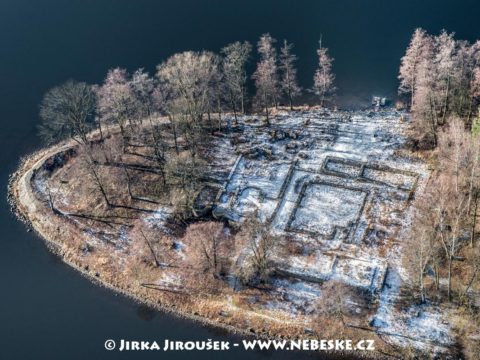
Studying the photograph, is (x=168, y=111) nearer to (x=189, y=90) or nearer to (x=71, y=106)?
(x=189, y=90)

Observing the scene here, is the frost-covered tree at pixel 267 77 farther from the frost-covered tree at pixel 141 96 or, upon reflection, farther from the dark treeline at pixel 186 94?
the frost-covered tree at pixel 141 96

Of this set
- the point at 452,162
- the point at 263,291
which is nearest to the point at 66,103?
the point at 263,291

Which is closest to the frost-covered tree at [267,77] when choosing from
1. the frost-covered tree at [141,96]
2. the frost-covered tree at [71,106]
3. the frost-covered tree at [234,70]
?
the frost-covered tree at [234,70]

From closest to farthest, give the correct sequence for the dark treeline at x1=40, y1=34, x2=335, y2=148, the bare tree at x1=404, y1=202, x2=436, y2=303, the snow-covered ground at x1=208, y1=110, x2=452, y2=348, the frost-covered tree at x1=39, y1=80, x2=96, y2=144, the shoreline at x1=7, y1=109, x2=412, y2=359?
the bare tree at x1=404, y1=202, x2=436, y2=303
the shoreline at x1=7, y1=109, x2=412, y2=359
the snow-covered ground at x1=208, y1=110, x2=452, y2=348
the frost-covered tree at x1=39, y1=80, x2=96, y2=144
the dark treeline at x1=40, y1=34, x2=335, y2=148

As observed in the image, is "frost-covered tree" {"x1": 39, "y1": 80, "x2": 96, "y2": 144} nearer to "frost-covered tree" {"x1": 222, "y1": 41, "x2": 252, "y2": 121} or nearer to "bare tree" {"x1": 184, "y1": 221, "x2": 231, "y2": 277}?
"frost-covered tree" {"x1": 222, "y1": 41, "x2": 252, "y2": 121}

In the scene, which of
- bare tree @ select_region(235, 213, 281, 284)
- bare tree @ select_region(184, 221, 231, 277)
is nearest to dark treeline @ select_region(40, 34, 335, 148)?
bare tree @ select_region(184, 221, 231, 277)

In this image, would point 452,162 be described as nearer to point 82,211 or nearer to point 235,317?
point 235,317

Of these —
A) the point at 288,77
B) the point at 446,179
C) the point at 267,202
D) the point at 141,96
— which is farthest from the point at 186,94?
the point at 446,179
